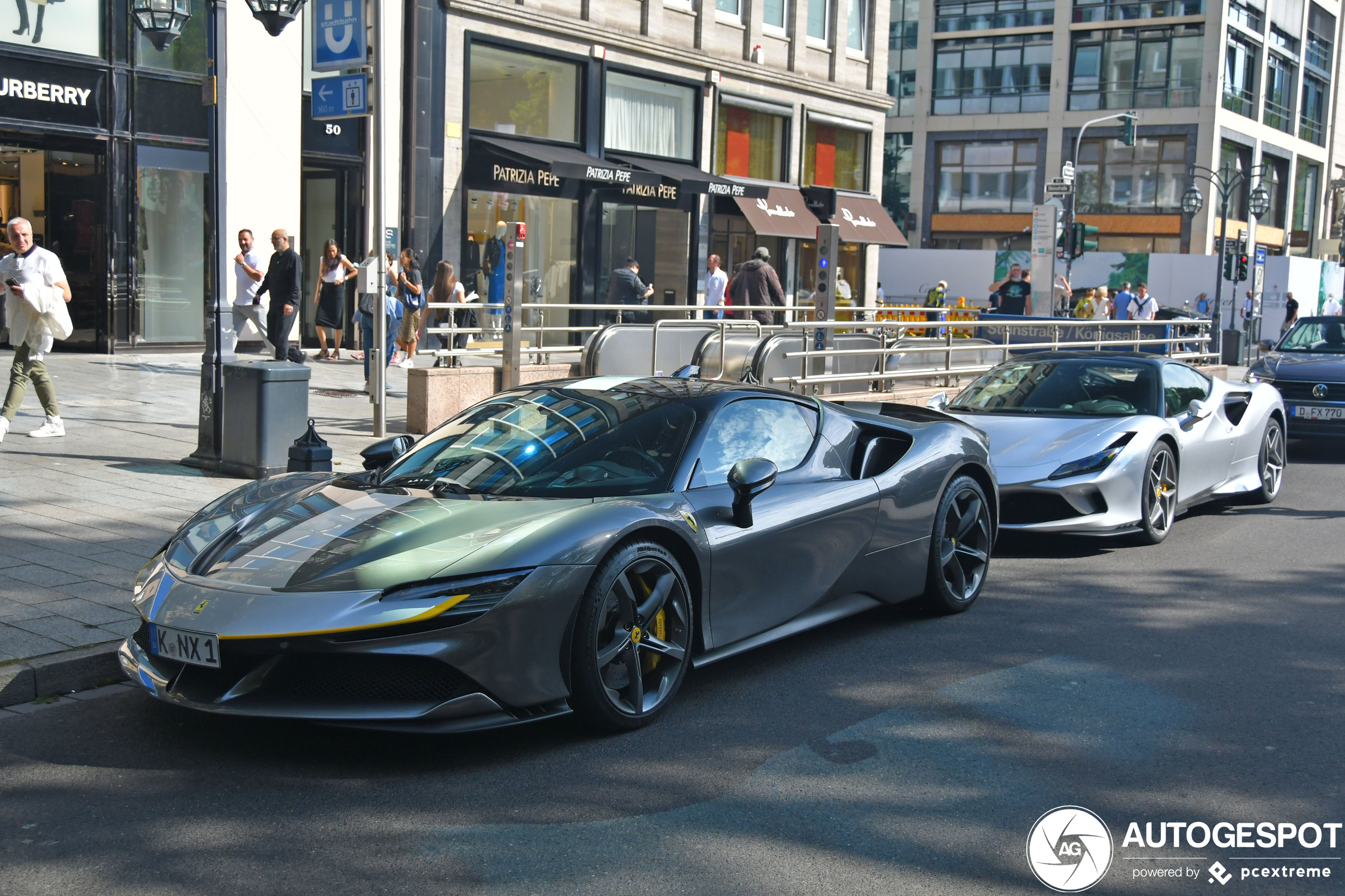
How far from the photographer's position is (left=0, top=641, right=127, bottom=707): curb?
495cm

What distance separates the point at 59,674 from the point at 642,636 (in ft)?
7.54

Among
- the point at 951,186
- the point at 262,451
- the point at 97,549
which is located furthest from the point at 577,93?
the point at 951,186

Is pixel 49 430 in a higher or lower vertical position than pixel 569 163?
lower

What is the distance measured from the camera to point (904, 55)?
61.5 metres

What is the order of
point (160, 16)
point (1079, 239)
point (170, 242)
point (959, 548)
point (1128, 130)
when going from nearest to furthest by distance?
point (959, 548) → point (160, 16) → point (170, 242) → point (1079, 239) → point (1128, 130)

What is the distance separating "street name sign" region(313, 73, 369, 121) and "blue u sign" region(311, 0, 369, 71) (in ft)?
0.43

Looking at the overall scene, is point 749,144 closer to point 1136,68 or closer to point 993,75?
point 1136,68

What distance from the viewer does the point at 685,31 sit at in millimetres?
27078

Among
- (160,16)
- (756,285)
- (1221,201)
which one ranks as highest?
(1221,201)

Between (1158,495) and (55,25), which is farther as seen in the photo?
(55,25)

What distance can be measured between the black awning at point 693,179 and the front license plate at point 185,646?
22.1m

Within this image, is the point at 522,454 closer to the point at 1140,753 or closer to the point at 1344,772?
the point at 1140,753

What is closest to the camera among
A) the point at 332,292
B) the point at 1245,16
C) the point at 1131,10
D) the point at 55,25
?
the point at 55,25

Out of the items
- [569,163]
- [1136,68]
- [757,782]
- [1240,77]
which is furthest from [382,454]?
[1240,77]
